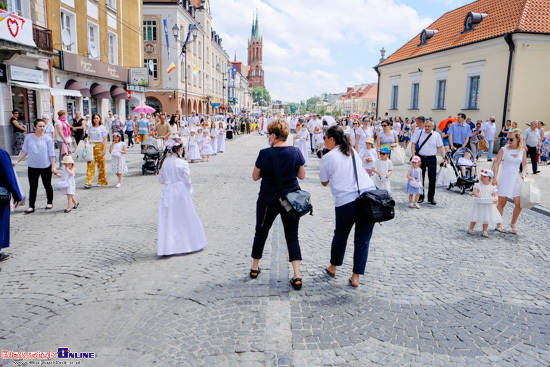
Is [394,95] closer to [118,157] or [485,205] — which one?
[118,157]

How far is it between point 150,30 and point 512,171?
131 feet

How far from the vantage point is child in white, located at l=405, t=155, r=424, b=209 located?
29.8ft

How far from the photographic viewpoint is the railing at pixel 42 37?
17078 mm

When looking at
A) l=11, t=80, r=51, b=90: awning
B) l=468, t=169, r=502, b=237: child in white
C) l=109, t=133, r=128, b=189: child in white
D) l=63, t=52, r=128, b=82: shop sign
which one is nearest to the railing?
l=11, t=80, r=51, b=90: awning

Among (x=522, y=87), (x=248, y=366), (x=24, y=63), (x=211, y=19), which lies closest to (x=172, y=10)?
(x=211, y=19)

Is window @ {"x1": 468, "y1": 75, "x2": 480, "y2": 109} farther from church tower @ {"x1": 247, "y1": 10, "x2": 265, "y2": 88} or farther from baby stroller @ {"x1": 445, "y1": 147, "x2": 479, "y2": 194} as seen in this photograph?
church tower @ {"x1": 247, "y1": 10, "x2": 265, "y2": 88}

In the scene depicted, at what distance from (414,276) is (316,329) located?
1893mm

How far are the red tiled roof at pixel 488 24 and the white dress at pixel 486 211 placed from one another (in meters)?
17.6

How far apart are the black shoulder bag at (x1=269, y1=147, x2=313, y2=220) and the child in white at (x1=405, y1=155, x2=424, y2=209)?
5.15 metres

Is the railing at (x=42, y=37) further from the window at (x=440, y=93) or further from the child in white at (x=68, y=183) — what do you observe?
the window at (x=440, y=93)

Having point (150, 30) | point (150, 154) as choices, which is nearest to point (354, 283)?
point (150, 154)

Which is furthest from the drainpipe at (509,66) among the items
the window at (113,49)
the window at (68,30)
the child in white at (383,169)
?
the window at (113,49)

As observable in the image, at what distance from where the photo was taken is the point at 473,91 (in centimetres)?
2484

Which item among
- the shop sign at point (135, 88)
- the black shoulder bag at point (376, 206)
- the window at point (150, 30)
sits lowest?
the black shoulder bag at point (376, 206)
